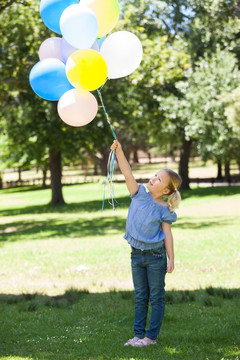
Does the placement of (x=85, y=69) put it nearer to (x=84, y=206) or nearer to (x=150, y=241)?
(x=150, y=241)

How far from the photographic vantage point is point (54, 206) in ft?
87.7

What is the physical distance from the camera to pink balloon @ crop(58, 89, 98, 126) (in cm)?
505

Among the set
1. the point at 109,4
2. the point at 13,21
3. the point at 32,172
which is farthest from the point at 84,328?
the point at 32,172

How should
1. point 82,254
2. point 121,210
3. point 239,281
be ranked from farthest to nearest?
point 121,210 → point 82,254 → point 239,281

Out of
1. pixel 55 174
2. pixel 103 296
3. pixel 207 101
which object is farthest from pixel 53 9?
pixel 207 101

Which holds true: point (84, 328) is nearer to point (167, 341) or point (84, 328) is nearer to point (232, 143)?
point (167, 341)

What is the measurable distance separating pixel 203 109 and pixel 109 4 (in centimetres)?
2198

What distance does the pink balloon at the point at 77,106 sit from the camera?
5.05m

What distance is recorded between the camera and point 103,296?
7473mm

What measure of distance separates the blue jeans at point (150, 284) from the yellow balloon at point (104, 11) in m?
2.35

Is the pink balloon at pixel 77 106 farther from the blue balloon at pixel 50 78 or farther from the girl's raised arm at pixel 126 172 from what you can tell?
the girl's raised arm at pixel 126 172

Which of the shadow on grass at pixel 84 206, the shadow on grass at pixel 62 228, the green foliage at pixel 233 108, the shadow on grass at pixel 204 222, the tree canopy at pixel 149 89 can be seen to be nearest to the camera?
the shadow on grass at pixel 62 228

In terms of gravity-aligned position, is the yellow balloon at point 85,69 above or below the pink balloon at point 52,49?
below

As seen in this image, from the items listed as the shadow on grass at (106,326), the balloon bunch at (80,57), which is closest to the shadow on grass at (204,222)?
the shadow on grass at (106,326)
